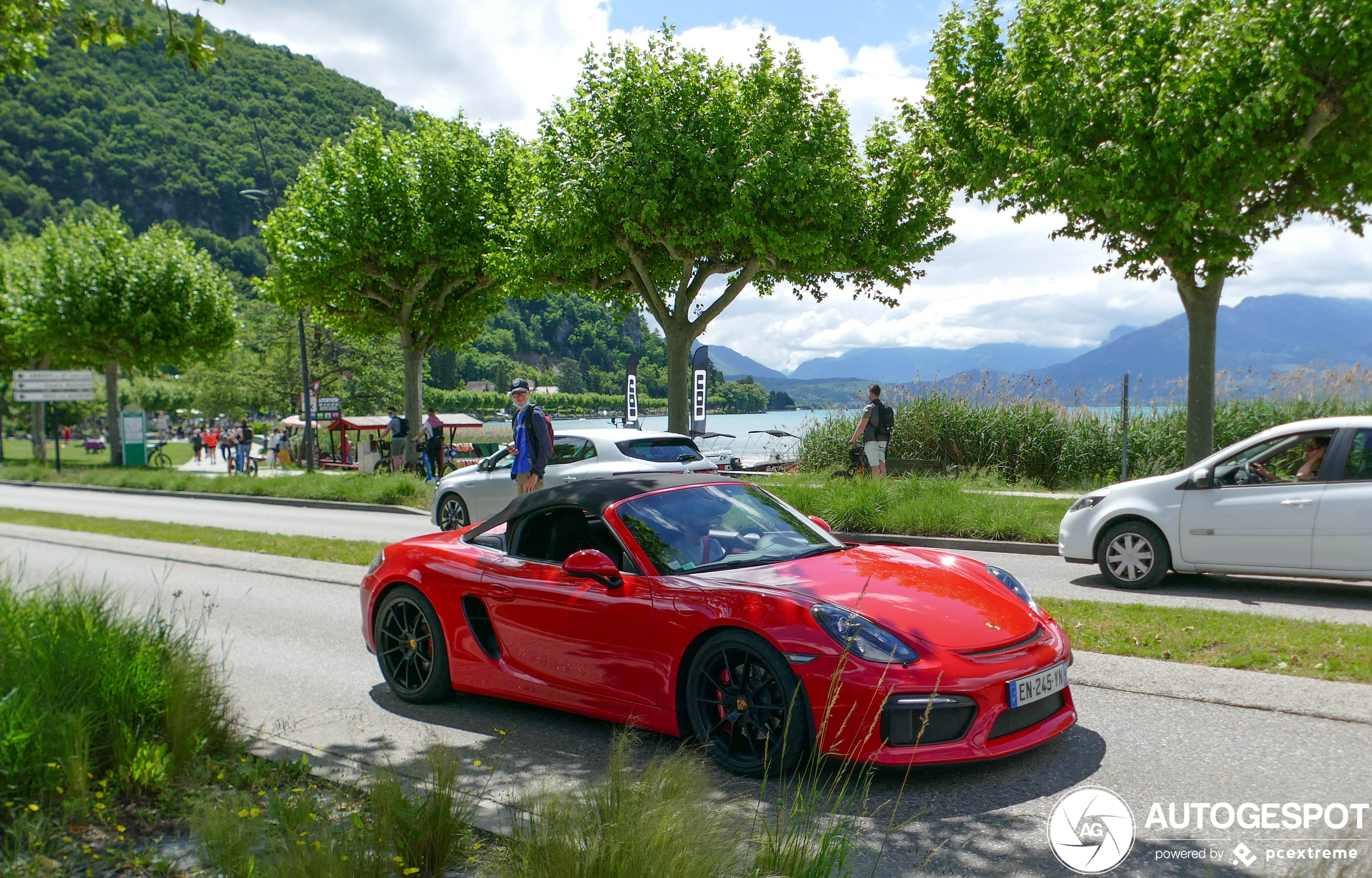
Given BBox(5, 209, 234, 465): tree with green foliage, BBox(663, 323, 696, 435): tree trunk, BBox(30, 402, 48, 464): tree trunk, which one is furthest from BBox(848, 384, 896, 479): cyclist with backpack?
BBox(30, 402, 48, 464): tree trunk

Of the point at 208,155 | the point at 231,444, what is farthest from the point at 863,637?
the point at 208,155

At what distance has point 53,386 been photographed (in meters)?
34.7

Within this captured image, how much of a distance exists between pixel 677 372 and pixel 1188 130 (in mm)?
11587

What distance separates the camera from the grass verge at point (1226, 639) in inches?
221

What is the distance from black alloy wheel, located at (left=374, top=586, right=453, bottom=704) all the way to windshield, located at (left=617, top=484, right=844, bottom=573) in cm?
155

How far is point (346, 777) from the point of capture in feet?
13.8

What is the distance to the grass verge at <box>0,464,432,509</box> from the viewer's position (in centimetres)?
2048

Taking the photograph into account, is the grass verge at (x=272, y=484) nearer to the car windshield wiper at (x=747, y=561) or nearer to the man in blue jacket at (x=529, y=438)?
the man in blue jacket at (x=529, y=438)

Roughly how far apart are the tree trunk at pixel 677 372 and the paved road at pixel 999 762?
14839 millimetres

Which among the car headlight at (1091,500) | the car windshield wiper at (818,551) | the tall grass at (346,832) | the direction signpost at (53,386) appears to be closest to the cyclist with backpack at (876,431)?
the car headlight at (1091,500)

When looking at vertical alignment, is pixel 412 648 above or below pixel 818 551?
below

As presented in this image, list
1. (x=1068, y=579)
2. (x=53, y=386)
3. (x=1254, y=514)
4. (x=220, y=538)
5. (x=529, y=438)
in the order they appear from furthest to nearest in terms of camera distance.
A: (x=53, y=386), (x=220, y=538), (x=529, y=438), (x=1068, y=579), (x=1254, y=514)

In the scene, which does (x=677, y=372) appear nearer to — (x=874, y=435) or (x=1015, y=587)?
(x=874, y=435)

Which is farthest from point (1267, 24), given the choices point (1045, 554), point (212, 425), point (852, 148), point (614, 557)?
point (212, 425)
